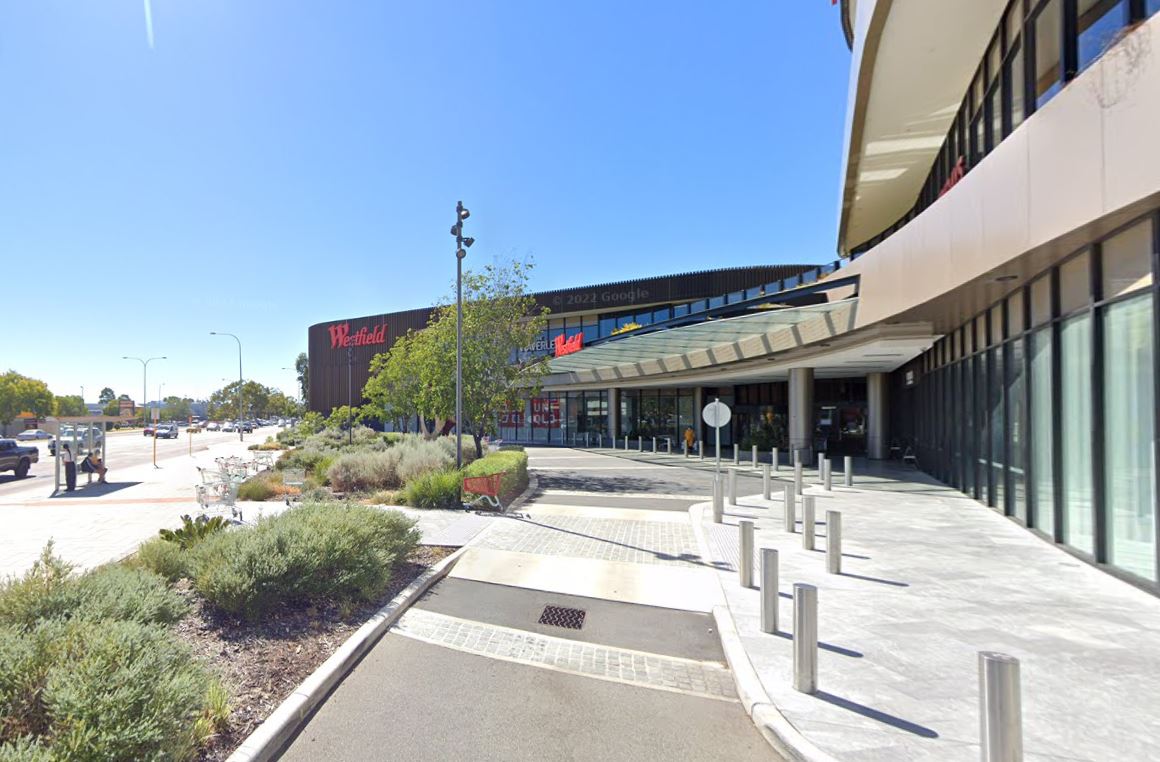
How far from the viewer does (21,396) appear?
6612cm

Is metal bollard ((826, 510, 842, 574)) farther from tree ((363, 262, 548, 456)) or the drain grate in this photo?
tree ((363, 262, 548, 456))

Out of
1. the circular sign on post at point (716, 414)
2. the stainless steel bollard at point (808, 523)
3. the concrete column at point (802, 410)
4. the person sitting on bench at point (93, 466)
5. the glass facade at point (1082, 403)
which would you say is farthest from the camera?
the concrete column at point (802, 410)

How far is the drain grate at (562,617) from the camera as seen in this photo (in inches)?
228

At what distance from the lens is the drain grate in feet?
19.0

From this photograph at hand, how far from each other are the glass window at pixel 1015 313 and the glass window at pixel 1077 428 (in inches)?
66.0

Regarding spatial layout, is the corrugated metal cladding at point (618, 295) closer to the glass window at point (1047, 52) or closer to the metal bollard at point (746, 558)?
the glass window at point (1047, 52)

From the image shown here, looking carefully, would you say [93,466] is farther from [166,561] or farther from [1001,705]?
[1001,705]

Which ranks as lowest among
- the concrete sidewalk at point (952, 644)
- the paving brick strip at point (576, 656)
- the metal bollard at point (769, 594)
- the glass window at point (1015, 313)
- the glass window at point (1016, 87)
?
the paving brick strip at point (576, 656)

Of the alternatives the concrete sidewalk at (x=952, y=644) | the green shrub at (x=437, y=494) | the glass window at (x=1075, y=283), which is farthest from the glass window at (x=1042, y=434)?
the green shrub at (x=437, y=494)

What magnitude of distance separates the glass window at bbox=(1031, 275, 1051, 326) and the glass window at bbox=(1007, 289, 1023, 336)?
476 millimetres

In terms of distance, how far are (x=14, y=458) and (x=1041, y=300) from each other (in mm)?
31071

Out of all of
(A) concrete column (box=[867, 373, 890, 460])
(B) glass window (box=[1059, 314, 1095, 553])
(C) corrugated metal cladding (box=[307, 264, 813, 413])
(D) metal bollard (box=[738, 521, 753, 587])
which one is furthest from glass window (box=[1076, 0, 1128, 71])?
(C) corrugated metal cladding (box=[307, 264, 813, 413])

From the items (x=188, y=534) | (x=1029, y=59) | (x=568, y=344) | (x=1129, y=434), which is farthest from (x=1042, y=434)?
(x=568, y=344)

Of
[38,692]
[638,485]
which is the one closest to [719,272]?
[638,485]
